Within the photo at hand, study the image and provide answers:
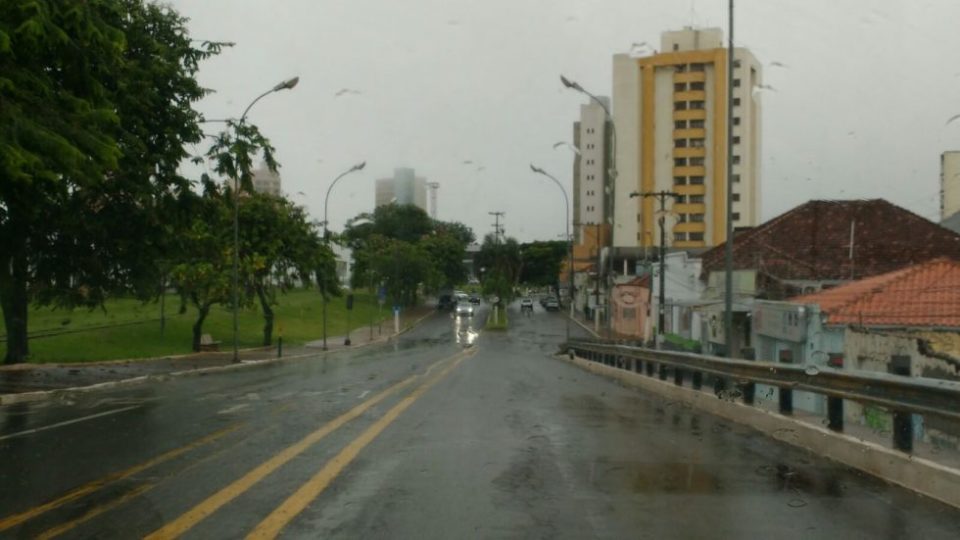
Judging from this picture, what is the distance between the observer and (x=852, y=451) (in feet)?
29.1

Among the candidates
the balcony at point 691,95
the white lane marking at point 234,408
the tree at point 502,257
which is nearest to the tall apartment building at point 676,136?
the balcony at point 691,95

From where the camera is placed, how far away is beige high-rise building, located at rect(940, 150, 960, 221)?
1623 inches

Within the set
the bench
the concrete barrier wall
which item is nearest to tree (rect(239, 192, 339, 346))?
the bench

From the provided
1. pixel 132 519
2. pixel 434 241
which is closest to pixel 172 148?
pixel 132 519

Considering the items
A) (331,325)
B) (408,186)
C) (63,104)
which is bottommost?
(331,325)

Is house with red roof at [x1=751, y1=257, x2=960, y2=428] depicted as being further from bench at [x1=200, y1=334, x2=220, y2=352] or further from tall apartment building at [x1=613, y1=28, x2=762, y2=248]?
tall apartment building at [x1=613, y1=28, x2=762, y2=248]

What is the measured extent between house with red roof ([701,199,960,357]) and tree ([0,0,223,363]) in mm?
22163

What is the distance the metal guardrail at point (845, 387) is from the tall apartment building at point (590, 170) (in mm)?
90941

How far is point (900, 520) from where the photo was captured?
6598mm

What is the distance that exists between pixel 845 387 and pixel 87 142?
10.8m

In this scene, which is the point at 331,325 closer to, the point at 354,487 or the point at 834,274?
the point at 834,274

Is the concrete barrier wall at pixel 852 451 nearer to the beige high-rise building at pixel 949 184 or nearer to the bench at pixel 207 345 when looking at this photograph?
the beige high-rise building at pixel 949 184

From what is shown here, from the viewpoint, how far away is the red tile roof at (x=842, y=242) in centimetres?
4159

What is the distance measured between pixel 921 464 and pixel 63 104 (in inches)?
497
